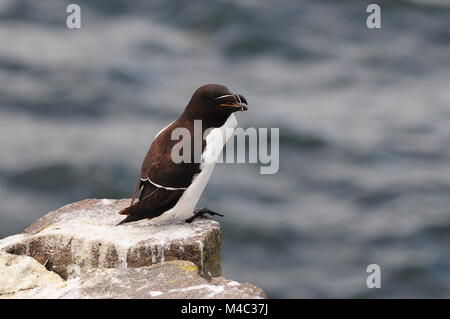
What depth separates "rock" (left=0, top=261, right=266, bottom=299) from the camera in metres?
6.00

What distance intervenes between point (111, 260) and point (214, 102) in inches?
61.0

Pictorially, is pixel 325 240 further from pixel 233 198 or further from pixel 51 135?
pixel 51 135

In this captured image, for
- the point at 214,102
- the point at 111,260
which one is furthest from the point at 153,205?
the point at 214,102

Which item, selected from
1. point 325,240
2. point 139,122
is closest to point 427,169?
point 325,240

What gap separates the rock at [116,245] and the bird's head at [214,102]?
3.01 ft

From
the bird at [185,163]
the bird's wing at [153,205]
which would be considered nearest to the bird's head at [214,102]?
the bird at [185,163]

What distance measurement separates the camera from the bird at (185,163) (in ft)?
24.3

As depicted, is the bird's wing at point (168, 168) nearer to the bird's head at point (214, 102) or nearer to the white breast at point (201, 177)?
the white breast at point (201, 177)

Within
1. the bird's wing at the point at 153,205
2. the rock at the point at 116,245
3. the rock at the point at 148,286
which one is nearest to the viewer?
the rock at the point at 148,286

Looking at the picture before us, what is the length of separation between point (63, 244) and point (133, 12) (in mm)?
14558

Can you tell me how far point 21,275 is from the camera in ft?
22.4

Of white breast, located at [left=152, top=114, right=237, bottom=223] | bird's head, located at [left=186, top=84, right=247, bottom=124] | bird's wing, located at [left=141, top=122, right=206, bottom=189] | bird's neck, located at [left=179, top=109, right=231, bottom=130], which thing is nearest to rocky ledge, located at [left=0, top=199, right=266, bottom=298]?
white breast, located at [left=152, top=114, right=237, bottom=223]

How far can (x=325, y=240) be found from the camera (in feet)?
52.9

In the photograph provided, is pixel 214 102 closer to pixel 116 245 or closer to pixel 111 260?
pixel 116 245
